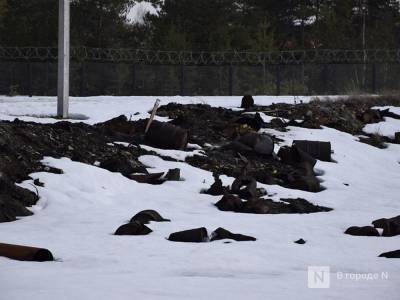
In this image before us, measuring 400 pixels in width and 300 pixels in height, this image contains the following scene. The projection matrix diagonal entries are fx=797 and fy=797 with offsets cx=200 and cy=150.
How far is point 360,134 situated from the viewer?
1605 cm

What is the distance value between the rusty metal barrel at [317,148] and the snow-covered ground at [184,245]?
3.69ft

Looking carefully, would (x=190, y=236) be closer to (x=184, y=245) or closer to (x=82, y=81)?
(x=184, y=245)

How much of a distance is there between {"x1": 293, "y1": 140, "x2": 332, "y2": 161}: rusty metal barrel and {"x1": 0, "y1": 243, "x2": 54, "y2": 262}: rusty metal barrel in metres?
7.47

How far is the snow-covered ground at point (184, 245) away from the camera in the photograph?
518 centimetres

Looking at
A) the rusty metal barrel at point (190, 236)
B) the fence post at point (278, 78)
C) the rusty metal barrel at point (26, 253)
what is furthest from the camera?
the fence post at point (278, 78)

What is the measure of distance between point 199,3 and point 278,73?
10.0 m

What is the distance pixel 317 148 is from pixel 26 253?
774cm

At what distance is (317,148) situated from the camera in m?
13.0

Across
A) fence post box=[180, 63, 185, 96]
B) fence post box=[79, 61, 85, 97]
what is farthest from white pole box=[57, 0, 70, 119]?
fence post box=[180, 63, 185, 96]

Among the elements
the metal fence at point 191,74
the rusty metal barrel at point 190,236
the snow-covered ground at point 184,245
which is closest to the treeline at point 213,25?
the metal fence at point 191,74

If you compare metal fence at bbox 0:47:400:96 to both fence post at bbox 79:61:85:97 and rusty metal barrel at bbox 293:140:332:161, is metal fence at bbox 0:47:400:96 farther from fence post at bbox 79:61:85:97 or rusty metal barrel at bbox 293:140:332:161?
rusty metal barrel at bbox 293:140:332:161

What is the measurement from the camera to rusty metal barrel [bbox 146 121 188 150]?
11.9 metres

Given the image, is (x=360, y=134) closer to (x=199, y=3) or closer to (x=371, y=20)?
(x=199, y=3)

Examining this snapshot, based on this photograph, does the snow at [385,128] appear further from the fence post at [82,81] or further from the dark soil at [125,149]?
the fence post at [82,81]
